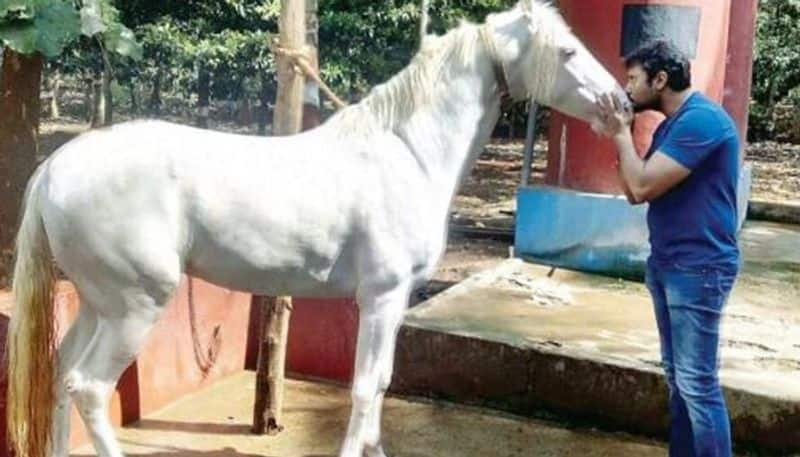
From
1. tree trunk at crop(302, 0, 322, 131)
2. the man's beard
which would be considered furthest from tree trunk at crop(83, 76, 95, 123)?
the man's beard

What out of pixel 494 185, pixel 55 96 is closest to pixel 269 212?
pixel 494 185

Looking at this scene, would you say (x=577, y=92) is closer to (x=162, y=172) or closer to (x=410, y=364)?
(x=162, y=172)

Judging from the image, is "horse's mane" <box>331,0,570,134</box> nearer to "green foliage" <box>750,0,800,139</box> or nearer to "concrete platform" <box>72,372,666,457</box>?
"concrete platform" <box>72,372,666,457</box>

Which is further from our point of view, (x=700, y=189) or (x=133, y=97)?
(x=133, y=97)

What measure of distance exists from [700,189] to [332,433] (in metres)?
1.80

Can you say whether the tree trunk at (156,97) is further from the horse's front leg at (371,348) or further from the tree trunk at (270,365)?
the horse's front leg at (371,348)

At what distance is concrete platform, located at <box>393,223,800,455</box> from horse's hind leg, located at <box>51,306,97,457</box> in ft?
5.77

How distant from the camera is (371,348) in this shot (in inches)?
122

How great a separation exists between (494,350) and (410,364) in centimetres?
40

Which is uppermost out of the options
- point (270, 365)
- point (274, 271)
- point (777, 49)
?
point (777, 49)

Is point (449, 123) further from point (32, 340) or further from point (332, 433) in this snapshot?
point (332, 433)

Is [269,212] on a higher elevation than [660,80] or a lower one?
lower

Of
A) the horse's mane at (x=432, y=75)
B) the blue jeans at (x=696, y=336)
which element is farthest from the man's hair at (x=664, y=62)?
the blue jeans at (x=696, y=336)

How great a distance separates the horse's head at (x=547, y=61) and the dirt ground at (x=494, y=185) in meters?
3.34
